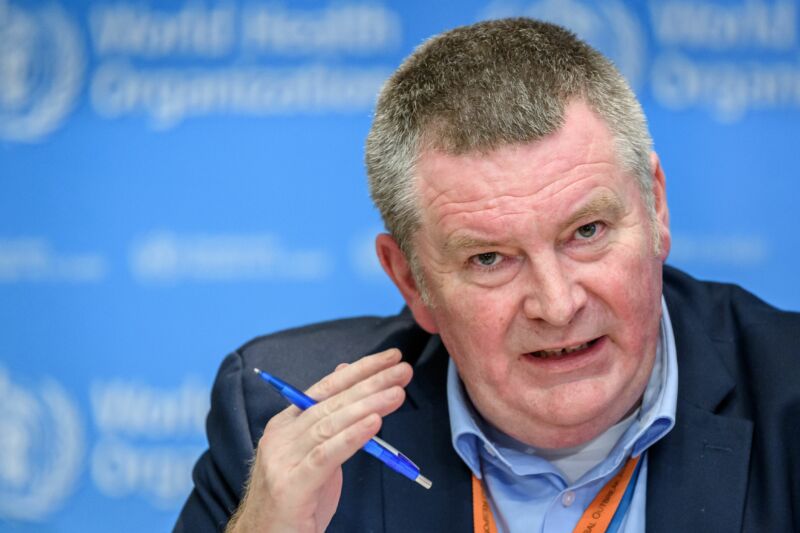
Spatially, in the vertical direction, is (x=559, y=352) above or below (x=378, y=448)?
above

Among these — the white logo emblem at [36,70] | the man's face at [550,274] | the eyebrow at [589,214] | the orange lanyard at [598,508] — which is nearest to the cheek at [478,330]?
the man's face at [550,274]

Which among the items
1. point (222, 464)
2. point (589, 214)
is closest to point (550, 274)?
point (589, 214)

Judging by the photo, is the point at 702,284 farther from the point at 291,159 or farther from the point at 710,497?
the point at 291,159

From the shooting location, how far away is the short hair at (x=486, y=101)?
222cm

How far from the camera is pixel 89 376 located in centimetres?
379

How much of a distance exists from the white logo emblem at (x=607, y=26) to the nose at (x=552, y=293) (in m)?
1.38

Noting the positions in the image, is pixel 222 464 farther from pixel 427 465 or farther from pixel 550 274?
pixel 550 274

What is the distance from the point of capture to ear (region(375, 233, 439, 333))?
2553 millimetres

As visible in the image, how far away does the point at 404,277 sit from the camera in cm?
259

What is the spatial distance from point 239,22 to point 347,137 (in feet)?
1.69

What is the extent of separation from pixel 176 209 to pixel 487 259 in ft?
5.69

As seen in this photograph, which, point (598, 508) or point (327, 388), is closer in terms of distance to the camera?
point (327, 388)

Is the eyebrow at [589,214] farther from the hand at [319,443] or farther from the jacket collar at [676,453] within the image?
the jacket collar at [676,453]

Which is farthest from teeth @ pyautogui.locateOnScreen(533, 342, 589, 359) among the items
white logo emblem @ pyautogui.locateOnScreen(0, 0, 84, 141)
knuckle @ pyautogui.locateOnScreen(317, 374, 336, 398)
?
white logo emblem @ pyautogui.locateOnScreen(0, 0, 84, 141)
